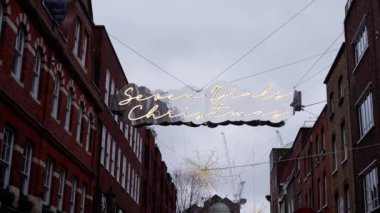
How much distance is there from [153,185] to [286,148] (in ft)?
90.0

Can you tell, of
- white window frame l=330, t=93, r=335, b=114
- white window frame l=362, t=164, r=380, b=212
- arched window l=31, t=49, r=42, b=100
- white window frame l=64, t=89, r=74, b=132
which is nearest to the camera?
arched window l=31, t=49, r=42, b=100

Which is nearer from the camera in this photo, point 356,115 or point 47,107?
point 47,107

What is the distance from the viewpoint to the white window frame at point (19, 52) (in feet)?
74.7

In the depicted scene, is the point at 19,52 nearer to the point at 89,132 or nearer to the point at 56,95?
the point at 56,95

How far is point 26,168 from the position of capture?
24.1 metres

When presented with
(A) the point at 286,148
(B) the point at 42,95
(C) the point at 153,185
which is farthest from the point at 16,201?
(A) the point at 286,148

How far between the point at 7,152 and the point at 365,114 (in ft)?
50.5

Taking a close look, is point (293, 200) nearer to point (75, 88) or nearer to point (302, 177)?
point (302, 177)

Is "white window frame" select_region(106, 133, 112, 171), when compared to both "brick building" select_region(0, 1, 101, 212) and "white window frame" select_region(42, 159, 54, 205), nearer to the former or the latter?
"brick building" select_region(0, 1, 101, 212)

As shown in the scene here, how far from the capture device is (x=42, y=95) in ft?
84.4

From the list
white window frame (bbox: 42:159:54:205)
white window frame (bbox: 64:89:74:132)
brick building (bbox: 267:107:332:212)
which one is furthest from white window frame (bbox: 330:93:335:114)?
white window frame (bbox: 42:159:54:205)

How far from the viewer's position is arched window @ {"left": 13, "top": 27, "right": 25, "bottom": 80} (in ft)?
74.7

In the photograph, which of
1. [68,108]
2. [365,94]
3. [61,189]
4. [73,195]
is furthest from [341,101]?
[61,189]

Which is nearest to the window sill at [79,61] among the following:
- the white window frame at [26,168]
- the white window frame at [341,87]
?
the white window frame at [26,168]
